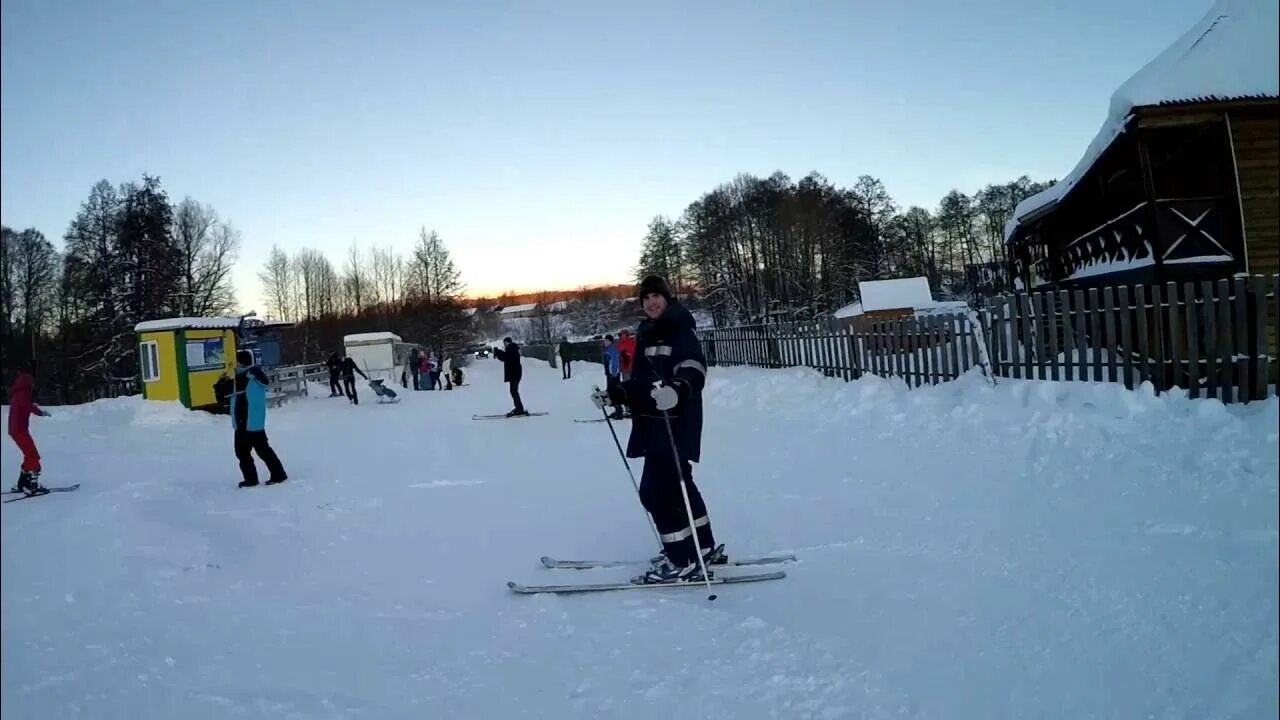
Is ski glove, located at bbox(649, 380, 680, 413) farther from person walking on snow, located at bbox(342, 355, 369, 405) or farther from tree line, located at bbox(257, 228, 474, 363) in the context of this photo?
person walking on snow, located at bbox(342, 355, 369, 405)

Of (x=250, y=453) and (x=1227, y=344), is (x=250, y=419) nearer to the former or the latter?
(x=250, y=453)

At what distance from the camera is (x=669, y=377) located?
4.14 m

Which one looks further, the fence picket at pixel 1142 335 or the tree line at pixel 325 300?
the tree line at pixel 325 300

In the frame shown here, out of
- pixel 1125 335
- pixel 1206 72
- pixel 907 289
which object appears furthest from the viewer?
pixel 1125 335

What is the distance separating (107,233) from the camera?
3305 mm

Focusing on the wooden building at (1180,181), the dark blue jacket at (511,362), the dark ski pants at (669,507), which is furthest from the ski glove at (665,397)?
the dark blue jacket at (511,362)

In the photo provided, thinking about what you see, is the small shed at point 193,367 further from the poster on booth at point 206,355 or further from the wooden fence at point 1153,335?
the wooden fence at point 1153,335

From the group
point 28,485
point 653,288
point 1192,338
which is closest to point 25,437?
point 28,485

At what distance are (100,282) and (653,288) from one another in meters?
2.84

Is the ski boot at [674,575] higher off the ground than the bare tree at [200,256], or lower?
lower

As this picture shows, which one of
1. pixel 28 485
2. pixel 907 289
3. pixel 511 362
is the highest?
pixel 907 289

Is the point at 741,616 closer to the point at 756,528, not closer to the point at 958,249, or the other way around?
the point at 756,528

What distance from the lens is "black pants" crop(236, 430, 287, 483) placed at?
7.68 meters

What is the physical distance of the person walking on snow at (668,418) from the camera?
4.14 meters
